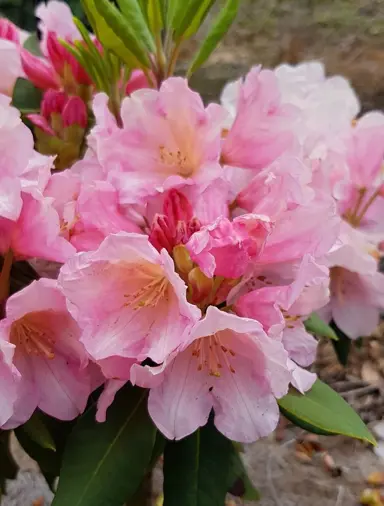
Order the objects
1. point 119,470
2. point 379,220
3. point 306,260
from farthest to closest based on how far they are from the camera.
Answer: point 379,220, point 119,470, point 306,260

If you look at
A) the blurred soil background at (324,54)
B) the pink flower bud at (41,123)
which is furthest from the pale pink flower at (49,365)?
the blurred soil background at (324,54)

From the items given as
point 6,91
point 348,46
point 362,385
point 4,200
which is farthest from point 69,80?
point 348,46

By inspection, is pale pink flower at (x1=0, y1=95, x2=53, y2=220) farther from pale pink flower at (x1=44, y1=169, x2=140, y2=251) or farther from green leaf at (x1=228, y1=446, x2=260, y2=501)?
green leaf at (x1=228, y1=446, x2=260, y2=501)

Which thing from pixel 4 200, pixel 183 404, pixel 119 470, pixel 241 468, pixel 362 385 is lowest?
Result: pixel 362 385

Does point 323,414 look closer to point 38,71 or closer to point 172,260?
point 172,260

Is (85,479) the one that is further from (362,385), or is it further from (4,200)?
(362,385)

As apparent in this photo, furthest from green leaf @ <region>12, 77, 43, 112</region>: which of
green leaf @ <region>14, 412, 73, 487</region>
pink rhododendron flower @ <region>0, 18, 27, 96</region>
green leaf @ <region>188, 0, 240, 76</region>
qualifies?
green leaf @ <region>14, 412, 73, 487</region>
